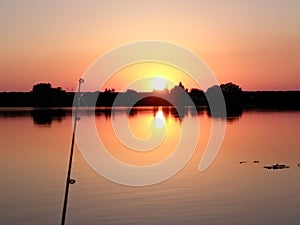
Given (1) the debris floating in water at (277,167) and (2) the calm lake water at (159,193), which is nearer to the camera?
(2) the calm lake water at (159,193)

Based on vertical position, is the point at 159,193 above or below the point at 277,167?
below

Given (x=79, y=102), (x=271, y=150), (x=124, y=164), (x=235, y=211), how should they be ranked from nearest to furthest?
(x=79, y=102)
(x=235, y=211)
(x=124, y=164)
(x=271, y=150)

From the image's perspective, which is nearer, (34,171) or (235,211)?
(235,211)

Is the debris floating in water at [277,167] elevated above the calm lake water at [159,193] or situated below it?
above

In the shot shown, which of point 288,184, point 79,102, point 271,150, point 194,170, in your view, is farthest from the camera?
point 271,150

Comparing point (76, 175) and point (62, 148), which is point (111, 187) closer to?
point (76, 175)

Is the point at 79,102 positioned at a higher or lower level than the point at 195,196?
higher

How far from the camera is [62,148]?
1996 inches

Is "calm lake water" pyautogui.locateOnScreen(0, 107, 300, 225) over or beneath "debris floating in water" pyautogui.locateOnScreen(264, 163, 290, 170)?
beneath

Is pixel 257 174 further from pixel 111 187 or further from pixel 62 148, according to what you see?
pixel 62 148

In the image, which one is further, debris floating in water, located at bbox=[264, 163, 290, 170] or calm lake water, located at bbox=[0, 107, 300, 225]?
debris floating in water, located at bbox=[264, 163, 290, 170]

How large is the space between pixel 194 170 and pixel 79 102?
28.7 meters

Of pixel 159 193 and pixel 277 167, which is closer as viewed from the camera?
pixel 159 193

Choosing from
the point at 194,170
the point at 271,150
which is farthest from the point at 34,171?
the point at 271,150
